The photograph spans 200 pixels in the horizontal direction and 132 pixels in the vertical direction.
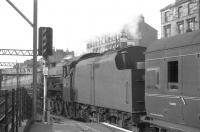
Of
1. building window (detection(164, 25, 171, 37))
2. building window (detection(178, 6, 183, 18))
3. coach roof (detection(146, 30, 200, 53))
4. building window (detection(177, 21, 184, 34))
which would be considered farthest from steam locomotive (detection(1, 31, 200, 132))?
building window (detection(164, 25, 171, 37))

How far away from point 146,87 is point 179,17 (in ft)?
213

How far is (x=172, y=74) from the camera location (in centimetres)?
777

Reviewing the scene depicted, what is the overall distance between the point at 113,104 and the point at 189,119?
15.2 ft

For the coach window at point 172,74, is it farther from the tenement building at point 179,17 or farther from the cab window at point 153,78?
the tenement building at point 179,17

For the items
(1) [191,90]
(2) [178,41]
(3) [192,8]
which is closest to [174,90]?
(1) [191,90]

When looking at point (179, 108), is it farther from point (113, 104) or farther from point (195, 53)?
point (113, 104)

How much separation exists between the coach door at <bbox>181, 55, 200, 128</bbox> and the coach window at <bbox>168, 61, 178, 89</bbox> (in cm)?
47

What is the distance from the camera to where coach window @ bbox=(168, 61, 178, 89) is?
25.0 feet

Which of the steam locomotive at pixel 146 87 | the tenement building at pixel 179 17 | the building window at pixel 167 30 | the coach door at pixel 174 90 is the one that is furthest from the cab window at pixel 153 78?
the building window at pixel 167 30

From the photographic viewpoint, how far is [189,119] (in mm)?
6914

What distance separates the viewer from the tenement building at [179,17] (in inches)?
2554

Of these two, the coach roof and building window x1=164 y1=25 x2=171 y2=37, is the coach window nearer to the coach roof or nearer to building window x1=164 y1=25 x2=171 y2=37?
the coach roof

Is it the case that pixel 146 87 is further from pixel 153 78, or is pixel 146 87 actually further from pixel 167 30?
pixel 167 30

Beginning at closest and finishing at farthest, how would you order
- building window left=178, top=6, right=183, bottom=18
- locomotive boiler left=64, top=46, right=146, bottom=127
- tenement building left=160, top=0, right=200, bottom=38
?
1. locomotive boiler left=64, top=46, right=146, bottom=127
2. tenement building left=160, top=0, right=200, bottom=38
3. building window left=178, top=6, right=183, bottom=18
